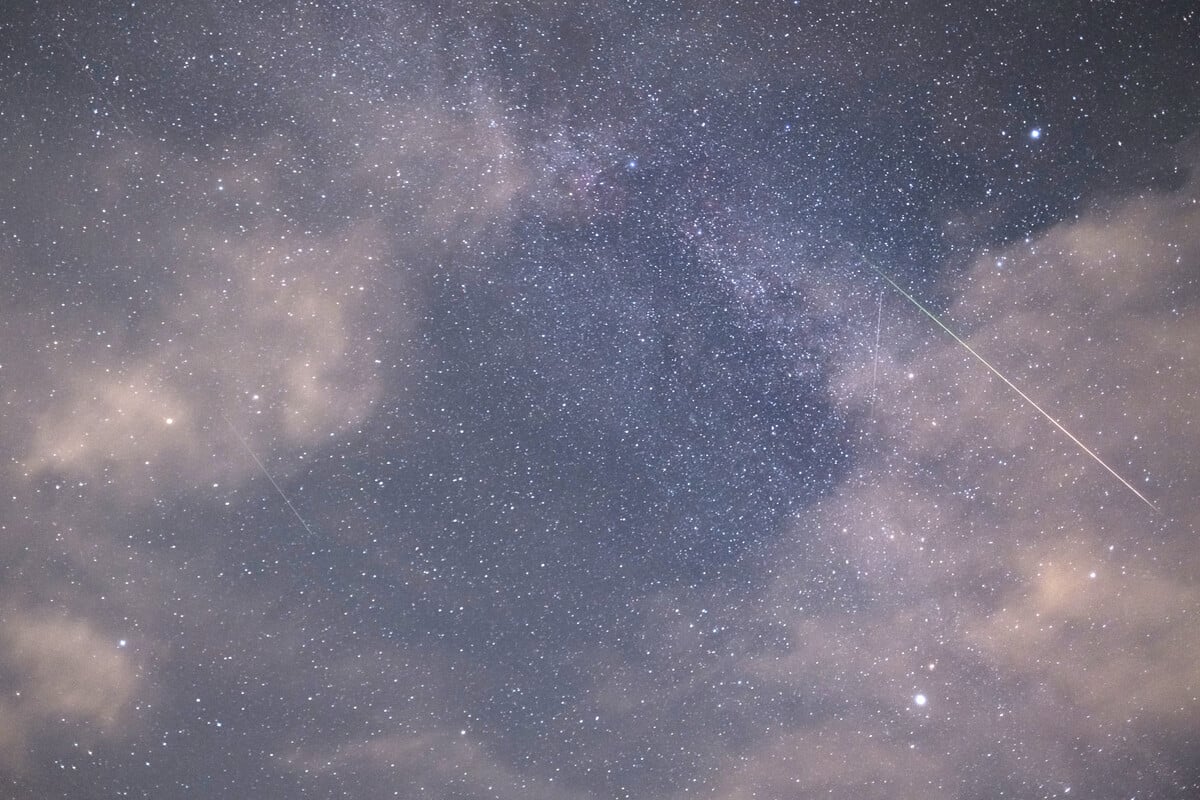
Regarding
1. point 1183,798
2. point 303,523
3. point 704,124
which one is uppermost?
point 704,124

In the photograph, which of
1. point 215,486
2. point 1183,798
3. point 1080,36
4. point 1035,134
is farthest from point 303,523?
point 1183,798

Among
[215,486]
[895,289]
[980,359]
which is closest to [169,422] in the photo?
[215,486]

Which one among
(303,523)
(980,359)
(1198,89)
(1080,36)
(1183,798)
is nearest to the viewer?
(1080,36)

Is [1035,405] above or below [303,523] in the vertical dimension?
above

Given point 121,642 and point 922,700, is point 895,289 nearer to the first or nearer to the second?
point 922,700

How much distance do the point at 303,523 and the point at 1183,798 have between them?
538 inches

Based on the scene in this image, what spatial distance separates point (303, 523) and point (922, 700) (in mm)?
7158

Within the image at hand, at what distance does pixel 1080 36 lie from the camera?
5102 mm

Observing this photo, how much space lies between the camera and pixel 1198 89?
5.50m

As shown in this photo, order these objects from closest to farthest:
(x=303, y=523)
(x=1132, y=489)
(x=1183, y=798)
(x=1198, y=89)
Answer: (x=1198, y=89), (x=303, y=523), (x=1132, y=489), (x=1183, y=798)

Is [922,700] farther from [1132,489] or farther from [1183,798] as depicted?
[1183,798]

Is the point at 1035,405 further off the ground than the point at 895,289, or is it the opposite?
the point at 895,289

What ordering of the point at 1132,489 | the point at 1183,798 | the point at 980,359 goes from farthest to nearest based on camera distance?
1. the point at 1183,798
2. the point at 1132,489
3. the point at 980,359

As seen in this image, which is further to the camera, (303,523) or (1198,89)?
(303,523)
